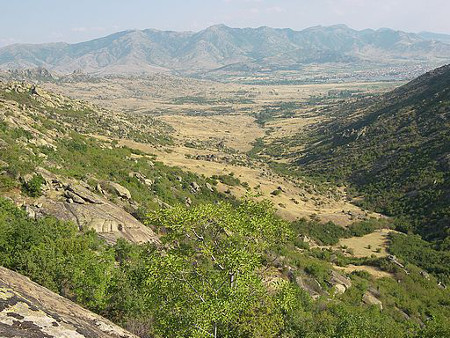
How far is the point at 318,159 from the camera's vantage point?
95.7m


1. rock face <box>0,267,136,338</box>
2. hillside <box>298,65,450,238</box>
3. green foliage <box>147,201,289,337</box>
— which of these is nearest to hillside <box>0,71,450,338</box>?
green foliage <box>147,201,289,337</box>

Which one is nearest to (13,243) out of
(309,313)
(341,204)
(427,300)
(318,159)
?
(309,313)

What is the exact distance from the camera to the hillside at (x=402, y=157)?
179 ft

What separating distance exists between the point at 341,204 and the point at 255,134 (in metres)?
97.3

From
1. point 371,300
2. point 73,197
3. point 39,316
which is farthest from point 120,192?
point 371,300

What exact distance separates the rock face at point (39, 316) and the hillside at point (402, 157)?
154 feet

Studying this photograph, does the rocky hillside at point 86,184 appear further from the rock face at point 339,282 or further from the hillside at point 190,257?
the rock face at point 339,282

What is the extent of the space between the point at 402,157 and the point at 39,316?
3006 inches

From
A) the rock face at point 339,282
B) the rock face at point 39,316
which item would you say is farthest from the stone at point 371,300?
the rock face at point 39,316

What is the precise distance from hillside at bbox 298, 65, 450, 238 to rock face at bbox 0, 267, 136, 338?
47.0 m

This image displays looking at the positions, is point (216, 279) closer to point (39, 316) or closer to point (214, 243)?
point (214, 243)

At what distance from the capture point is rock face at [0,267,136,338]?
9312 millimetres

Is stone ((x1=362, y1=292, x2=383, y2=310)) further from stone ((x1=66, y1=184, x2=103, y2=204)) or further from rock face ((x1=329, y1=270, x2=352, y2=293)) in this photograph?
stone ((x1=66, y1=184, x2=103, y2=204))

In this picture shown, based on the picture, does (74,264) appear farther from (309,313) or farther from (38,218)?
(309,313)
